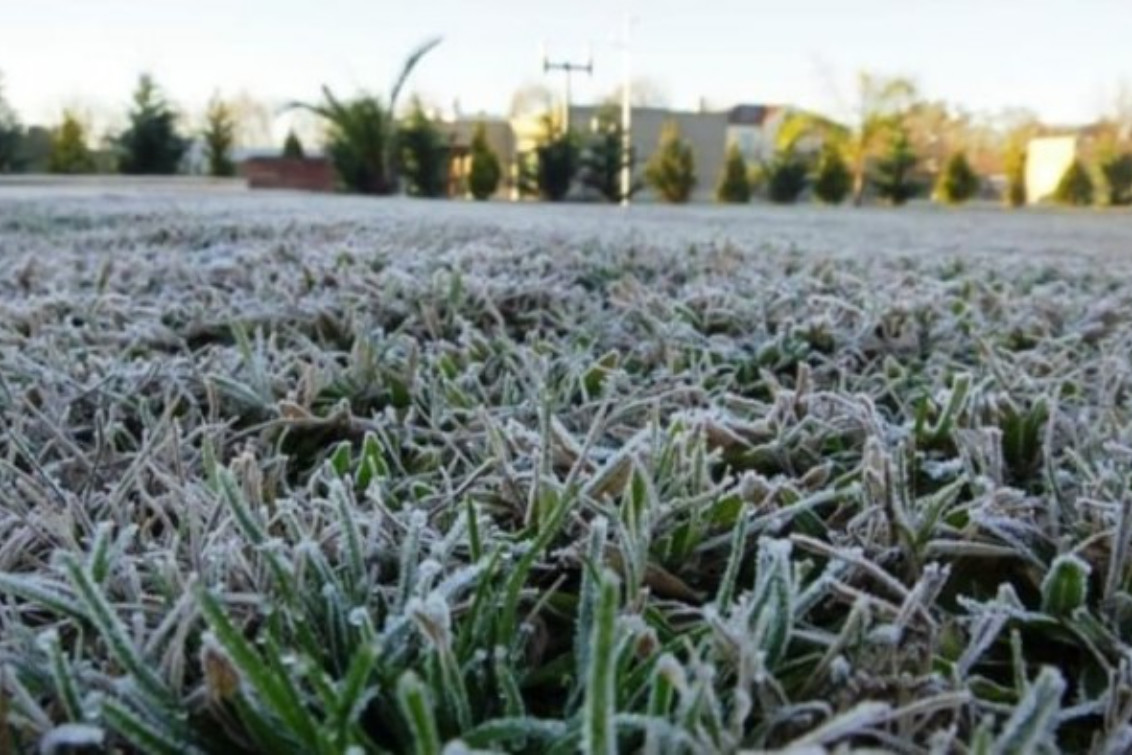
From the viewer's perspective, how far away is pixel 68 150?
1605 cm

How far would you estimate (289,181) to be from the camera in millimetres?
15680

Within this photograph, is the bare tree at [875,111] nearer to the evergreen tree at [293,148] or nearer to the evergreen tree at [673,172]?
the evergreen tree at [673,172]

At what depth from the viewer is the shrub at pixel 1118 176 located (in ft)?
54.3

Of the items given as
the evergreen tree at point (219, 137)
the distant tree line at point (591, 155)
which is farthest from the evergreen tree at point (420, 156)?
the evergreen tree at point (219, 137)

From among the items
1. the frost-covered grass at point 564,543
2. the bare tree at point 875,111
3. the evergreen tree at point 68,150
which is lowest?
the frost-covered grass at point 564,543

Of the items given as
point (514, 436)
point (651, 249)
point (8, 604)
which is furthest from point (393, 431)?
point (651, 249)

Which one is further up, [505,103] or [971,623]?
[505,103]

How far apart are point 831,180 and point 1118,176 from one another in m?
4.47

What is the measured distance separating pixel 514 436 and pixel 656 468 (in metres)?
0.14

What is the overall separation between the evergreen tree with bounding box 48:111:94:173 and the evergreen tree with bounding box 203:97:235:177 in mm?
2091

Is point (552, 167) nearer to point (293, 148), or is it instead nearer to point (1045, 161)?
point (293, 148)

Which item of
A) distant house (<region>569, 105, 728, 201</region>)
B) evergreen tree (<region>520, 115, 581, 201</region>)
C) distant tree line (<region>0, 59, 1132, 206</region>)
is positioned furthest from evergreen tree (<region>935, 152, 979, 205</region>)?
evergreen tree (<region>520, 115, 581, 201</region>)

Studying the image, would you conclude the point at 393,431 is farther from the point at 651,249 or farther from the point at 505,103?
the point at 505,103

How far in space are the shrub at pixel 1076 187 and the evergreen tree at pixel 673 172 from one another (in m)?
6.05
